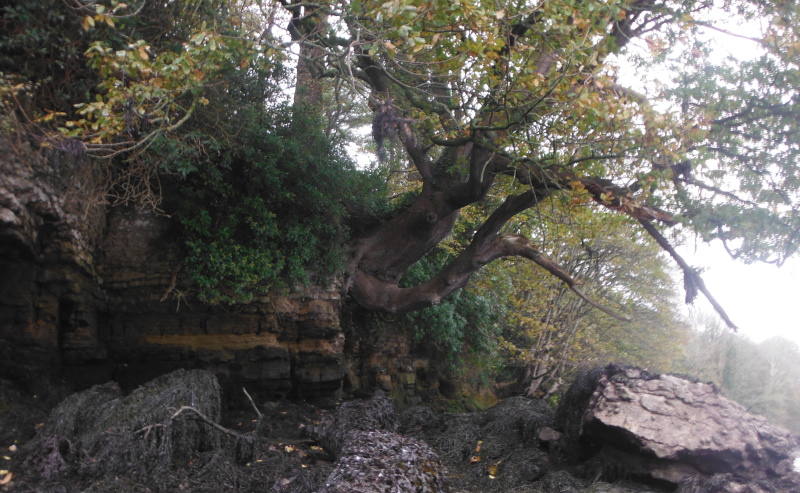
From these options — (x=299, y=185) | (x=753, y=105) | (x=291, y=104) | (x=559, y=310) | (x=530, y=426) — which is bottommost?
(x=530, y=426)

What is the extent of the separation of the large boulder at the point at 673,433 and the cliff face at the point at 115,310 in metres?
4.02

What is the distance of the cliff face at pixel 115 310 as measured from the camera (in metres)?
6.27

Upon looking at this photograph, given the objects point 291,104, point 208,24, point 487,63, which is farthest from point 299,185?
point 487,63

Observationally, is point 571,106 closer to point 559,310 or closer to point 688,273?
point 688,273

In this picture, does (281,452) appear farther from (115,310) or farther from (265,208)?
(265,208)

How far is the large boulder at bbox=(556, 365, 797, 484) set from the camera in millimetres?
5855

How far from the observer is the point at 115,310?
24.1 feet

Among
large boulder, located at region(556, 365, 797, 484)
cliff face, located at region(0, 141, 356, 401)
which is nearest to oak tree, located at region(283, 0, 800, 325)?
large boulder, located at region(556, 365, 797, 484)

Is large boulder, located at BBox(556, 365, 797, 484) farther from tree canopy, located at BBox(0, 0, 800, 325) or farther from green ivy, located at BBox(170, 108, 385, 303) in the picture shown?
green ivy, located at BBox(170, 108, 385, 303)

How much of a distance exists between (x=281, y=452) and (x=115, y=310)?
3.14 meters

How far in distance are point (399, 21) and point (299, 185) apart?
3.75 m

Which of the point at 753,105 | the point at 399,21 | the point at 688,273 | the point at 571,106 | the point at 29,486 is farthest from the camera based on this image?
the point at 688,273

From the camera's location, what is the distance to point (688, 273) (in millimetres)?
7711

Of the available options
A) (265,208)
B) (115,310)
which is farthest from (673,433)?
(115,310)
